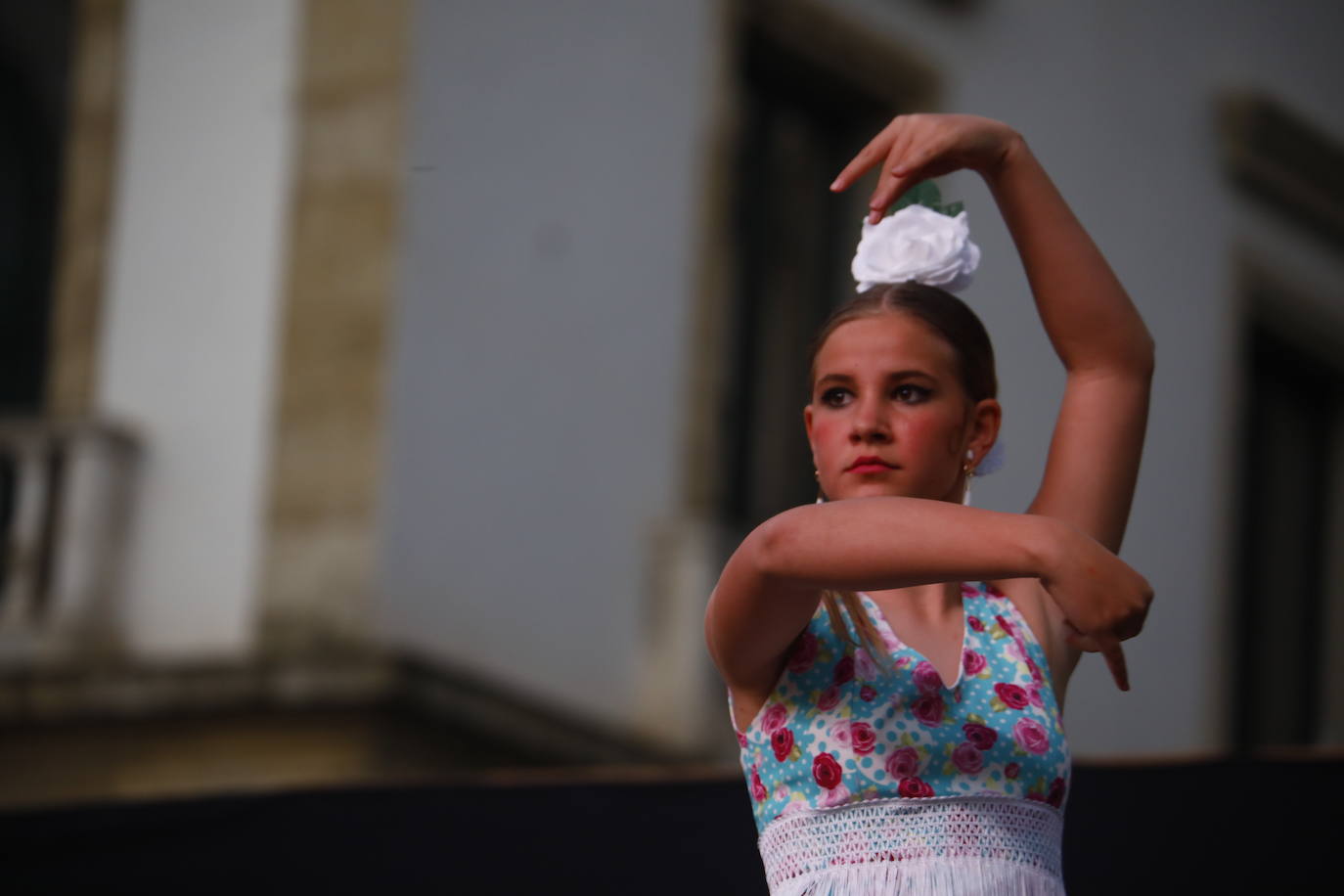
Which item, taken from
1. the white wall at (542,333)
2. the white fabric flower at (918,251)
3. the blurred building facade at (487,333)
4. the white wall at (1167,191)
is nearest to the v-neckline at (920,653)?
the white fabric flower at (918,251)

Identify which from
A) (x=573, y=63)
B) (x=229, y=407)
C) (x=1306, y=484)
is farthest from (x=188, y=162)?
(x=1306, y=484)

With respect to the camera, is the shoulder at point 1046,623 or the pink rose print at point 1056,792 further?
the shoulder at point 1046,623

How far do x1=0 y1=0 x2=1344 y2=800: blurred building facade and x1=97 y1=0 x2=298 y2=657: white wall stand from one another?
1 cm

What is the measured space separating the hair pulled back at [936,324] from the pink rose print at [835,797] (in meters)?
0.14

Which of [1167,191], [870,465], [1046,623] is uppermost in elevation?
[1167,191]

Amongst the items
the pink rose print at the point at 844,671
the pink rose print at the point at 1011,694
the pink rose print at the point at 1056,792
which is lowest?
the pink rose print at the point at 1056,792

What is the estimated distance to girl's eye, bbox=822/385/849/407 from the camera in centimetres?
169

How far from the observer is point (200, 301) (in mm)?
5742

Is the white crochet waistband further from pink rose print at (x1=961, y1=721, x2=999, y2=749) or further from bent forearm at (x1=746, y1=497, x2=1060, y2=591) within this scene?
bent forearm at (x1=746, y1=497, x2=1060, y2=591)

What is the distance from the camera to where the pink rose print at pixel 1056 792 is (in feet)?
5.49

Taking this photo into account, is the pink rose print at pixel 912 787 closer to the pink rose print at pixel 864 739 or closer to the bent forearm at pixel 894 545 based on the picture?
the pink rose print at pixel 864 739

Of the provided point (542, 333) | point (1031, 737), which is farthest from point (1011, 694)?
point (542, 333)

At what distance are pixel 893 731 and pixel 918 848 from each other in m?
0.11

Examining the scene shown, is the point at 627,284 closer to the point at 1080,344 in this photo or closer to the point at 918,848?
the point at 1080,344
